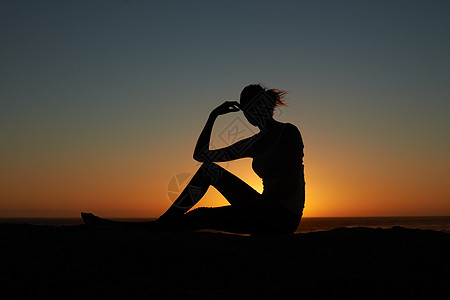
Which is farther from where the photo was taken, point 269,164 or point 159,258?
point 269,164

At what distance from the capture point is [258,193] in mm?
5258

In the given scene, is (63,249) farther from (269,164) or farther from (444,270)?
(444,270)

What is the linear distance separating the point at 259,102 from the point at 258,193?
116cm

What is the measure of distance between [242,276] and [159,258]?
71 cm

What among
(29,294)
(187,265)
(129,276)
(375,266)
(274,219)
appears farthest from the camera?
(274,219)

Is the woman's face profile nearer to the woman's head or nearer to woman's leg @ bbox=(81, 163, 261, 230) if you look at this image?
the woman's head

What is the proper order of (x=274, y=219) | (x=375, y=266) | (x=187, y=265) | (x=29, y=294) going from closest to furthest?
(x=29, y=294)
(x=187, y=265)
(x=375, y=266)
(x=274, y=219)

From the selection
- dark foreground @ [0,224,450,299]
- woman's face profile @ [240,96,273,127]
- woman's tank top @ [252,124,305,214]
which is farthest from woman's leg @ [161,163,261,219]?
woman's face profile @ [240,96,273,127]

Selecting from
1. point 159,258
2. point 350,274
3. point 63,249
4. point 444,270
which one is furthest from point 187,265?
point 444,270

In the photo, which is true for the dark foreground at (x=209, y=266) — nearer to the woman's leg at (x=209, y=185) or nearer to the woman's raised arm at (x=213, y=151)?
the woman's leg at (x=209, y=185)

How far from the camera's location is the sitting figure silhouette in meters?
4.63

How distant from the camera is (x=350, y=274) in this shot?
3373mm

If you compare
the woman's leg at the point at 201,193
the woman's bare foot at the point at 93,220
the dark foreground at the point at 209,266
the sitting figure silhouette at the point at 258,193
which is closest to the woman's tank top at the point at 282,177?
the sitting figure silhouette at the point at 258,193

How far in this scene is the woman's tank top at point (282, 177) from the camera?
15.2 feet
